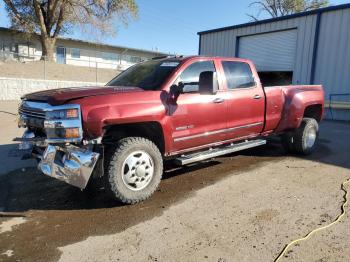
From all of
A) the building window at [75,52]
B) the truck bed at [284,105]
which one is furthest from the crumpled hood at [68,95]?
the building window at [75,52]

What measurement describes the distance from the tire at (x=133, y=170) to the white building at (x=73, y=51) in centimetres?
2579

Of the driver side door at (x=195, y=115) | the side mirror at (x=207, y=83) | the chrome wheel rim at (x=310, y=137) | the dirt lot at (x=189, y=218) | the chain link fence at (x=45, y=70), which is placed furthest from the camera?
the chain link fence at (x=45, y=70)

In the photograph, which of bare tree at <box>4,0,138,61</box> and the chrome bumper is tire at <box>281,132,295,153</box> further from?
bare tree at <box>4,0,138,61</box>

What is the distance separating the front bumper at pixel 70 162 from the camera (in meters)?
3.88

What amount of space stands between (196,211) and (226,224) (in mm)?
481

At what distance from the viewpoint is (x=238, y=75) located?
231 inches

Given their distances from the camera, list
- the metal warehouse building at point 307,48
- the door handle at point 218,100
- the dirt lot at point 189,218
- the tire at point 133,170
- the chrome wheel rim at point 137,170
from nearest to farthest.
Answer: the dirt lot at point 189,218, the tire at point 133,170, the chrome wheel rim at point 137,170, the door handle at point 218,100, the metal warehouse building at point 307,48

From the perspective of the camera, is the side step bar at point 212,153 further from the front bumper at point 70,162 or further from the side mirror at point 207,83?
the front bumper at point 70,162

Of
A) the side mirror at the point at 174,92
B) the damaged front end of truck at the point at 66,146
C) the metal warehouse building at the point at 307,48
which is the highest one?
the metal warehouse building at the point at 307,48

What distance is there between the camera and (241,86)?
584 cm

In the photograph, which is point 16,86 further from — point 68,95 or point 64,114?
point 64,114

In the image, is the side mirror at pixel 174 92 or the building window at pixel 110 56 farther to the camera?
the building window at pixel 110 56

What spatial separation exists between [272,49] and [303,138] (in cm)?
1264

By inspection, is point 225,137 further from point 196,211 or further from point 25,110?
point 25,110
